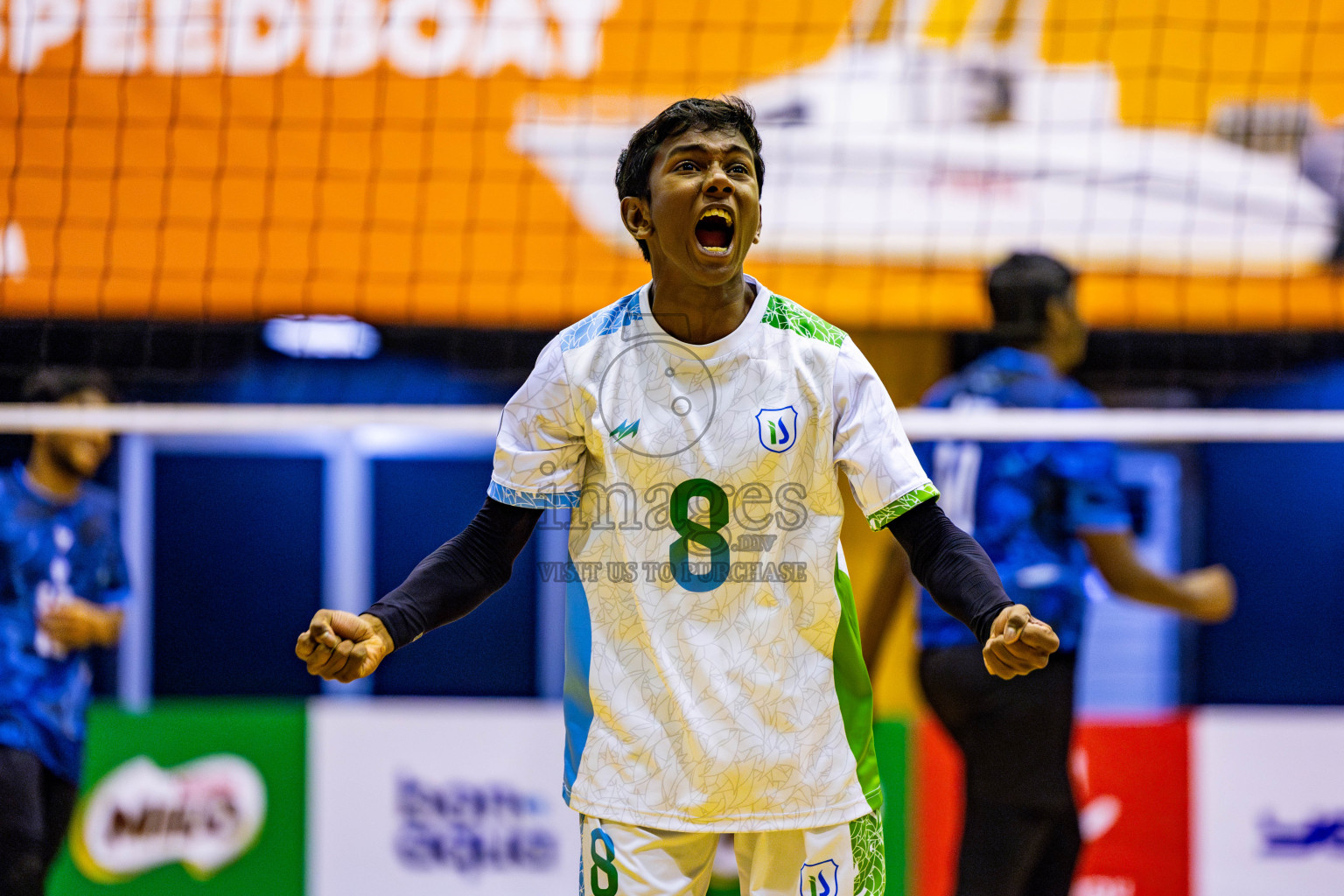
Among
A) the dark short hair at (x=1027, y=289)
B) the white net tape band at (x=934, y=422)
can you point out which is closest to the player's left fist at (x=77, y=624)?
the white net tape band at (x=934, y=422)

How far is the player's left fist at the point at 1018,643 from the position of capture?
1.78 meters

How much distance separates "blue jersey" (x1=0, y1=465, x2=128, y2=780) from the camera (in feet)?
12.1

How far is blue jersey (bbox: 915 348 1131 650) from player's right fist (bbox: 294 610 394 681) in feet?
6.48

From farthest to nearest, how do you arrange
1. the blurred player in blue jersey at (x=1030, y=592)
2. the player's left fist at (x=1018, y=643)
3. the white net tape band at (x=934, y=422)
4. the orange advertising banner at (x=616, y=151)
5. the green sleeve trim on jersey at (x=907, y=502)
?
the orange advertising banner at (x=616, y=151)
the white net tape band at (x=934, y=422)
the blurred player in blue jersey at (x=1030, y=592)
the green sleeve trim on jersey at (x=907, y=502)
the player's left fist at (x=1018, y=643)

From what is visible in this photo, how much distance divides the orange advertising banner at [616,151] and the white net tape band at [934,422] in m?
1.03

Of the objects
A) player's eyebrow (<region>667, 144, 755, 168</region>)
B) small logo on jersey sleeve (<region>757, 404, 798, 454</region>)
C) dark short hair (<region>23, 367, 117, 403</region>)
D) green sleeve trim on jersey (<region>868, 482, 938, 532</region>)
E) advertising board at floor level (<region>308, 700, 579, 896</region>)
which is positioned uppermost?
player's eyebrow (<region>667, 144, 755, 168</region>)

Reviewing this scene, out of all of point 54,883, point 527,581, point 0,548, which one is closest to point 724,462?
point 0,548

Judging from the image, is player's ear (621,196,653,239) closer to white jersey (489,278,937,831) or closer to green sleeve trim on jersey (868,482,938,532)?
white jersey (489,278,937,831)

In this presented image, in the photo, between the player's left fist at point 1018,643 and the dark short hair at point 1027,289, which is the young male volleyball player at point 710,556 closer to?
the player's left fist at point 1018,643

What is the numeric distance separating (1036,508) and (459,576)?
1.94 m

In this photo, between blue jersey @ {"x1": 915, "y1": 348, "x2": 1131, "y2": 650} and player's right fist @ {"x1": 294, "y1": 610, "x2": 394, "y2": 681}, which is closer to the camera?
player's right fist @ {"x1": 294, "y1": 610, "x2": 394, "y2": 681}

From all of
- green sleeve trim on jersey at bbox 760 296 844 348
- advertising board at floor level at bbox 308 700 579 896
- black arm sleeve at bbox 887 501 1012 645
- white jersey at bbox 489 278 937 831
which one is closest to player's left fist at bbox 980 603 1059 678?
black arm sleeve at bbox 887 501 1012 645

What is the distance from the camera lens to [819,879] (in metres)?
2.09

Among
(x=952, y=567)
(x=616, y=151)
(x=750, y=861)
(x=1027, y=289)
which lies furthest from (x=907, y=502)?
(x=616, y=151)
